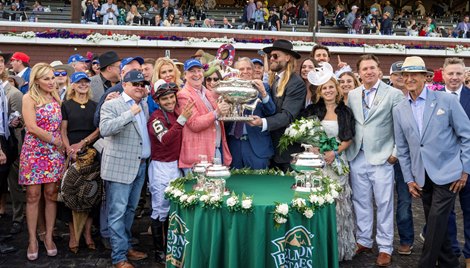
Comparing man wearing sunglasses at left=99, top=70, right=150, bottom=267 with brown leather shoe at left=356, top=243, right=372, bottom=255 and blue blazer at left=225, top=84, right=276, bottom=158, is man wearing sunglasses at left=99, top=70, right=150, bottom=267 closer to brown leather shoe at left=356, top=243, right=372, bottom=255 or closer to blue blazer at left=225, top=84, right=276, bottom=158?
blue blazer at left=225, top=84, right=276, bottom=158

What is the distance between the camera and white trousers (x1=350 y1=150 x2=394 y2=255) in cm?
498

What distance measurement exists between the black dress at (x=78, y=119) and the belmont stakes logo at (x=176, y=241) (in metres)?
1.95

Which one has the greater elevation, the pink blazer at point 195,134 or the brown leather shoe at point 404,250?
the pink blazer at point 195,134

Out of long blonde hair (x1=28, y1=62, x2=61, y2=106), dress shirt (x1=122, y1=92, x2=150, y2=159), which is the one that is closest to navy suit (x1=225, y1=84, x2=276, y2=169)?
dress shirt (x1=122, y1=92, x2=150, y2=159)

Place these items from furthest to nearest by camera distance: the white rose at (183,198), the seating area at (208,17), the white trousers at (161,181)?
1. the seating area at (208,17)
2. the white trousers at (161,181)
3. the white rose at (183,198)

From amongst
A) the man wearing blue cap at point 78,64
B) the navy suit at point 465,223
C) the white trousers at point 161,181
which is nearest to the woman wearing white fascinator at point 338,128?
the navy suit at point 465,223

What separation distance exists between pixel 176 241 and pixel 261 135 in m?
1.57

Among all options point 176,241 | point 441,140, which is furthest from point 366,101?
point 176,241

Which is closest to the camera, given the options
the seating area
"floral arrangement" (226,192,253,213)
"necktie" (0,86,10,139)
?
"floral arrangement" (226,192,253,213)

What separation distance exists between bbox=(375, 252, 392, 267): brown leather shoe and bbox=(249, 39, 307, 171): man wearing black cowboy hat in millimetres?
1337

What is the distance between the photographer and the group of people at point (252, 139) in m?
4.35

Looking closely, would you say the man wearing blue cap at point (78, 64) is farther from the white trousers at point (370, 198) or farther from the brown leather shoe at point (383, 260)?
the brown leather shoe at point (383, 260)

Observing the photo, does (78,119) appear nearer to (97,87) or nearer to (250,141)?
(97,87)

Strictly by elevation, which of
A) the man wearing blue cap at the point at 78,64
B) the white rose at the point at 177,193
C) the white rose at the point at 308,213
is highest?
the man wearing blue cap at the point at 78,64
